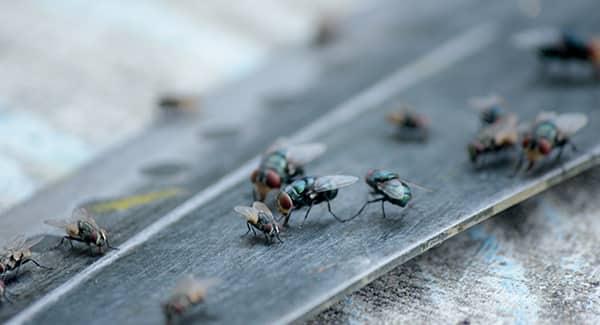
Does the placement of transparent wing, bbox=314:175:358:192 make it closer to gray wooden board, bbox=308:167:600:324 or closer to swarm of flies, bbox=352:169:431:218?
swarm of flies, bbox=352:169:431:218

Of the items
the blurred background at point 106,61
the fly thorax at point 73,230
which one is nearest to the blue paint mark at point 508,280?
the fly thorax at point 73,230

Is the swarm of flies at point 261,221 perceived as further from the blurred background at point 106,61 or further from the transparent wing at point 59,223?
the blurred background at point 106,61

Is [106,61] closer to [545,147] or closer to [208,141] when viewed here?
[208,141]

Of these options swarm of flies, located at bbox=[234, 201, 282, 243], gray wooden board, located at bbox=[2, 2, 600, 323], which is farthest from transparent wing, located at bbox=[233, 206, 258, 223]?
gray wooden board, located at bbox=[2, 2, 600, 323]

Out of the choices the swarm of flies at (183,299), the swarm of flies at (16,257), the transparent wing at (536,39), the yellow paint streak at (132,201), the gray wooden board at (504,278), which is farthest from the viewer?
the transparent wing at (536,39)

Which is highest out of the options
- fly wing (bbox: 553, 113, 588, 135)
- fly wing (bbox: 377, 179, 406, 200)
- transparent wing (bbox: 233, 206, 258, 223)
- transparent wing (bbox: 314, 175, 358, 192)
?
transparent wing (bbox: 233, 206, 258, 223)

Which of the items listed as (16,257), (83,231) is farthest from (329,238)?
(16,257)
